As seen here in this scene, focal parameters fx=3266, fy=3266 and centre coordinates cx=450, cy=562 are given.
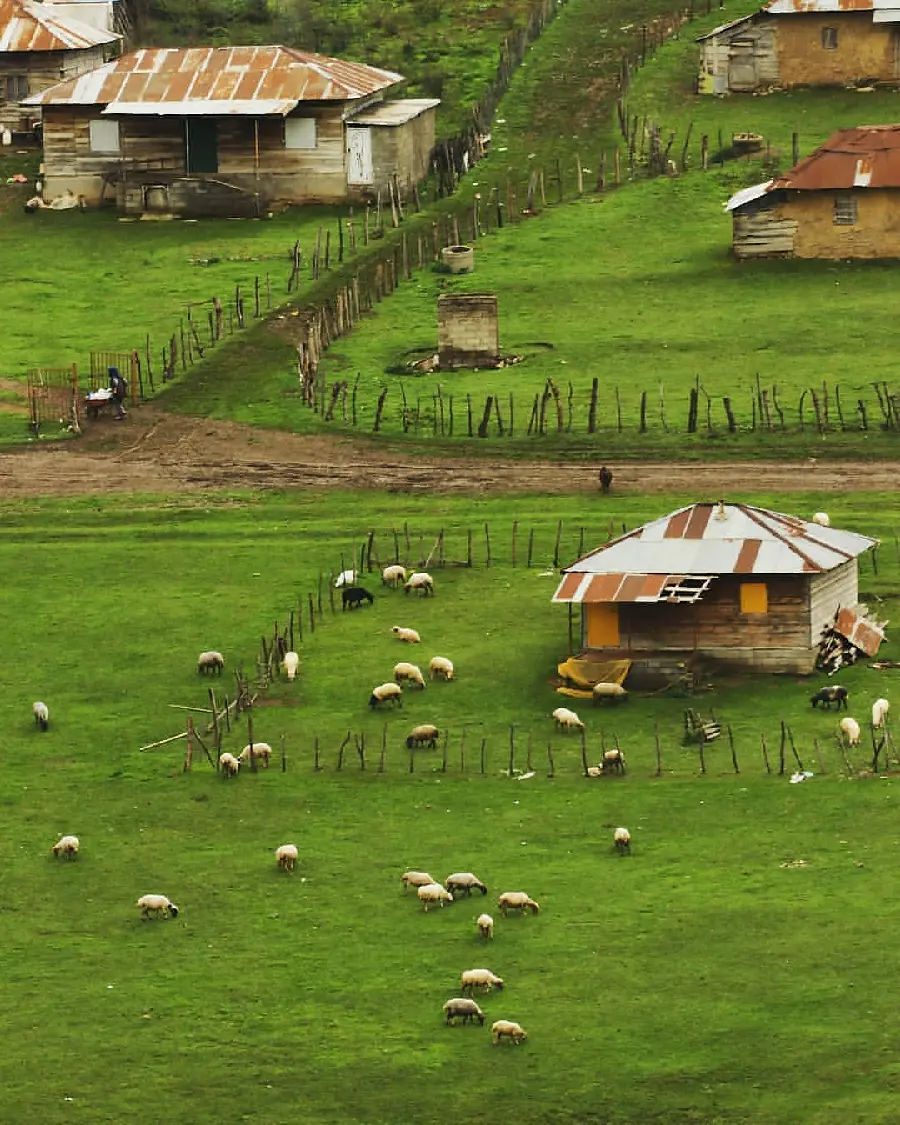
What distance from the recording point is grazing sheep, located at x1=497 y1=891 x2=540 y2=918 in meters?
52.5

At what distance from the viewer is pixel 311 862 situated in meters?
56.0

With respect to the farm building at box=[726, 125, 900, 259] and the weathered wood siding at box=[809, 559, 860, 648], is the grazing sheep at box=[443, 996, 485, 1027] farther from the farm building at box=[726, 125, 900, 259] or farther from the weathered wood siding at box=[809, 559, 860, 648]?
the farm building at box=[726, 125, 900, 259]

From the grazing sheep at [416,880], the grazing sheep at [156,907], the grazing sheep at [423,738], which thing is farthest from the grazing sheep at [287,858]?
the grazing sheep at [423,738]

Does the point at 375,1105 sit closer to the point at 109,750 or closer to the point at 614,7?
the point at 109,750

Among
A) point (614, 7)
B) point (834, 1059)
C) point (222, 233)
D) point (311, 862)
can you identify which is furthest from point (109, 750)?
point (614, 7)

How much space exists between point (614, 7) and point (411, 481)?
158ft

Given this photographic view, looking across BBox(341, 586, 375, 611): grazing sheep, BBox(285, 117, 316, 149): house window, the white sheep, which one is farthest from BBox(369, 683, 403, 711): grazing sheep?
BBox(285, 117, 316, 149): house window

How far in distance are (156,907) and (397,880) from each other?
13.5 ft

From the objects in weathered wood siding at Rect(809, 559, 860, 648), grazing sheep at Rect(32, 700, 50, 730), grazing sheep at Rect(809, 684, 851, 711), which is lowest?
grazing sheep at Rect(32, 700, 50, 730)

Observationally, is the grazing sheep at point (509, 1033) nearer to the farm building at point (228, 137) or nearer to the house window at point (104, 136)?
the farm building at point (228, 137)

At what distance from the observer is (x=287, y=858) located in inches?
2186

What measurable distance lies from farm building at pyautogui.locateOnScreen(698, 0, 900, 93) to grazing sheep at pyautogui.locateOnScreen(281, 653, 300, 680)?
5043cm

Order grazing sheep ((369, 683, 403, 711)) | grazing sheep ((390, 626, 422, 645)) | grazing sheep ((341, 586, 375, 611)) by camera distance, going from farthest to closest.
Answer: grazing sheep ((341, 586, 375, 611)) → grazing sheep ((390, 626, 422, 645)) → grazing sheep ((369, 683, 403, 711))

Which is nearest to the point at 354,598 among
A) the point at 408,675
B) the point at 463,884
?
the point at 408,675
